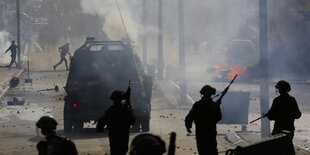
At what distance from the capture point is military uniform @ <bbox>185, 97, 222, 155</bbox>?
9984mm

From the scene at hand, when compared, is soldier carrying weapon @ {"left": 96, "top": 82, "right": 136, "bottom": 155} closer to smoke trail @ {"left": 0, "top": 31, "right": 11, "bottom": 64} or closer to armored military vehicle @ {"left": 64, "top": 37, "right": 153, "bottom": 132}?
armored military vehicle @ {"left": 64, "top": 37, "right": 153, "bottom": 132}

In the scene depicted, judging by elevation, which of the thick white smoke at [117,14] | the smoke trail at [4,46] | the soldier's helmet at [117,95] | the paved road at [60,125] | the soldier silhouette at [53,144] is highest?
the thick white smoke at [117,14]

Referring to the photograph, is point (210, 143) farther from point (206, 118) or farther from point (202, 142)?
point (206, 118)

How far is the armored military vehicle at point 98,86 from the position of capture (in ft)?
54.9

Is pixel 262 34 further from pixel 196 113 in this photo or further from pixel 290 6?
pixel 290 6

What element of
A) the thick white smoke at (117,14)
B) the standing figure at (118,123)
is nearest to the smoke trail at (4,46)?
the thick white smoke at (117,14)

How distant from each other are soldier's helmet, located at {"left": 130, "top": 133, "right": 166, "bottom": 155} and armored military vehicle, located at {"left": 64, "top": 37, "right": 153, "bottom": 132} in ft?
37.6

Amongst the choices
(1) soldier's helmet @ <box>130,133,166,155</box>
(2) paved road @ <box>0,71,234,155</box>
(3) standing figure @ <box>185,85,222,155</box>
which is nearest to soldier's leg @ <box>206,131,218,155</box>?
(3) standing figure @ <box>185,85,222,155</box>

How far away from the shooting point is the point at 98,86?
663 inches

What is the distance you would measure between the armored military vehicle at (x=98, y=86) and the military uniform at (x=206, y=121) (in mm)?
6599

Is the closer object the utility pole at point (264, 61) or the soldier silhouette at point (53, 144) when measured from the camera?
the soldier silhouette at point (53, 144)

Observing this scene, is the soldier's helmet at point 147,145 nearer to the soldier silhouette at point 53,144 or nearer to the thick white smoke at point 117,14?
the soldier silhouette at point 53,144

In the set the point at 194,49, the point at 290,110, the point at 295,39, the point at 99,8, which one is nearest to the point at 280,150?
the point at 290,110

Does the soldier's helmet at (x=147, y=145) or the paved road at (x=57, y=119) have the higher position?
the soldier's helmet at (x=147, y=145)
